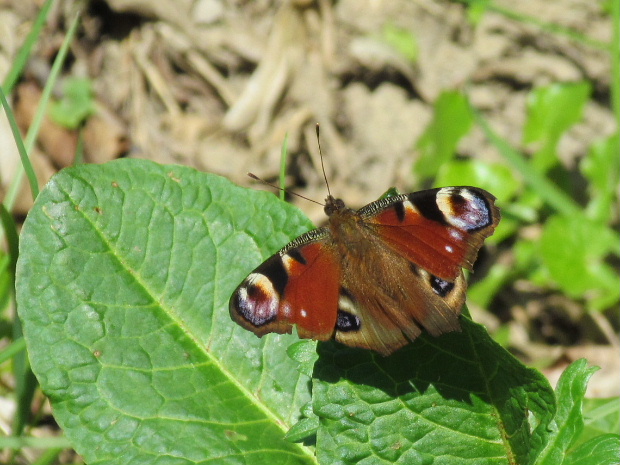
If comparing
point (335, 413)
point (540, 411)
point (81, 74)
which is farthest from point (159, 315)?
point (81, 74)

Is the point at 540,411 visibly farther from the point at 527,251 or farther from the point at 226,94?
the point at 226,94

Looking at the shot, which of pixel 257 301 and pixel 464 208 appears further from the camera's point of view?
pixel 464 208

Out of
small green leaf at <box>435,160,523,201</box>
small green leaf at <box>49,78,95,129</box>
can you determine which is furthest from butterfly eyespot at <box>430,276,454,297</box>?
small green leaf at <box>49,78,95,129</box>

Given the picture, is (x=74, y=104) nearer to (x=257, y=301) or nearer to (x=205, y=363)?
(x=205, y=363)

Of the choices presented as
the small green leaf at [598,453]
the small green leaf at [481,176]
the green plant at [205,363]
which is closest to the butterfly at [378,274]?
the green plant at [205,363]

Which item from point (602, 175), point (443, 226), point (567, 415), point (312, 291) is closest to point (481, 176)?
point (602, 175)
